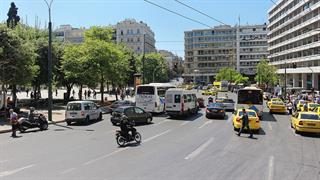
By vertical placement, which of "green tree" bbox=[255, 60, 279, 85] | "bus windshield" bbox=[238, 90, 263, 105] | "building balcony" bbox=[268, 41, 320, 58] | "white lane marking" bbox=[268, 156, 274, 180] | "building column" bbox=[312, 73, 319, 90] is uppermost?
"building balcony" bbox=[268, 41, 320, 58]

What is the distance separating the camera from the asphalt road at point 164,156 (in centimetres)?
1197

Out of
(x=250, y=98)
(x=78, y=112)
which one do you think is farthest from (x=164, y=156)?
(x=250, y=98)

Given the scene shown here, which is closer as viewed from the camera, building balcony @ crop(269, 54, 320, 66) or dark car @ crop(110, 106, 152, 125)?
dark car @ crop(110, 106, 152, 125)

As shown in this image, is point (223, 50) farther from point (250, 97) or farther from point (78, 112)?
point (78, 112)

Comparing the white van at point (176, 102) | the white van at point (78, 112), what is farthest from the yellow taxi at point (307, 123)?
the white van at point (78, 112)

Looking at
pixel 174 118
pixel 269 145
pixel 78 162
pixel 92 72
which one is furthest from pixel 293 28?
pixel 78 162

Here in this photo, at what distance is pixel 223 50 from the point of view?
161 meters

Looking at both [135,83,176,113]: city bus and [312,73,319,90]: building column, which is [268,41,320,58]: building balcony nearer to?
[312,73,319,90]: building column

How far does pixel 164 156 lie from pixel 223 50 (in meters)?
150

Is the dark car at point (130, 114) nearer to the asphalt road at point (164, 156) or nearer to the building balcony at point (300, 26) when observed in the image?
the asphalt road at point (164, 156)

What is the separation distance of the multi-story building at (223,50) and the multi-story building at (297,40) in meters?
32.0

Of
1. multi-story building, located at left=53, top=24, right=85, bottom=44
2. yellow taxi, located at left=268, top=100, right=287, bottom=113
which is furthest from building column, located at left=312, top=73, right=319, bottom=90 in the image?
multi-story building, located at left=53, top=24, right=85, bottom=44

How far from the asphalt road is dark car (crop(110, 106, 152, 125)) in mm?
3846

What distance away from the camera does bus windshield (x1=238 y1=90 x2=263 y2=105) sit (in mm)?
32844
